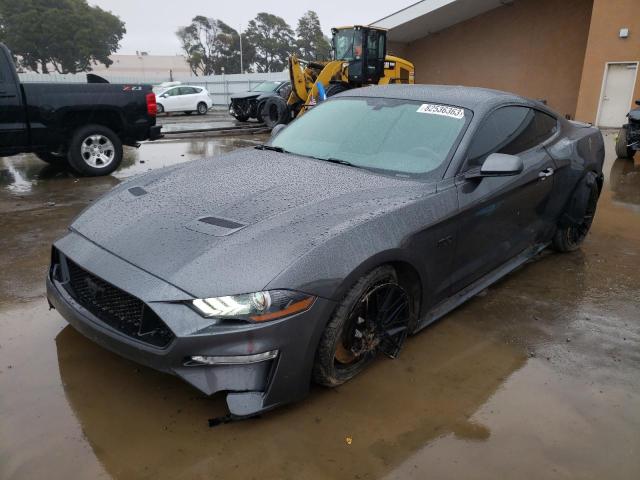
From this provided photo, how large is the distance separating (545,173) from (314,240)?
2381mm

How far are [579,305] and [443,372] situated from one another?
158 centimetres

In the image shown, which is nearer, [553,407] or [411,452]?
[411,452]

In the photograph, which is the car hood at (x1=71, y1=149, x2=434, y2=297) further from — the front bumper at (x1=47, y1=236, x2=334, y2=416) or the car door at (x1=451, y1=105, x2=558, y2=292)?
the car door at (x1=451, y1=105, x2=558, y2=292)

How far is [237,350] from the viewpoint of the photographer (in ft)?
7.15

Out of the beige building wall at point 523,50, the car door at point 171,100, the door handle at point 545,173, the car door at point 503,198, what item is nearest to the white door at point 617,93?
the beige building wall at point 523,50

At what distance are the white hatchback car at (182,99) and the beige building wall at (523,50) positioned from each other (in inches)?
475

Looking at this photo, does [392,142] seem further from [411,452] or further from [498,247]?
[411,452]

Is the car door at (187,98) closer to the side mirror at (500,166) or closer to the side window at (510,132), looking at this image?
the side window at (510,132)

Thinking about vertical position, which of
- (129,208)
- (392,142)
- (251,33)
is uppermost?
(251,33)

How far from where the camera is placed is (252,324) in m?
2.19

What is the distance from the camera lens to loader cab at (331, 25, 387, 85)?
49.5 ft

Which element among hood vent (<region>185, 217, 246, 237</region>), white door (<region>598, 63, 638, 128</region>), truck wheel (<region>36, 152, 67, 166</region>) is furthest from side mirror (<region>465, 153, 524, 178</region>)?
white door (<region>598, 63, 638, 128</region>)

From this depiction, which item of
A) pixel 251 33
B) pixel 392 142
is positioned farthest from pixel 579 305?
pixel 251 33

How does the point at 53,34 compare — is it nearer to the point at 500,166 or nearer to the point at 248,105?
the point at 248,105
